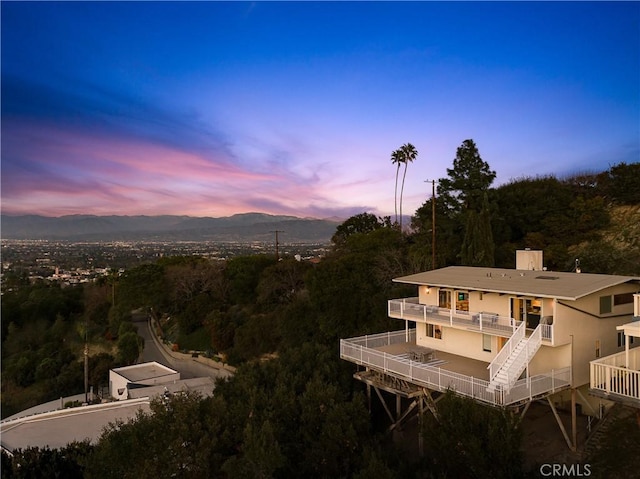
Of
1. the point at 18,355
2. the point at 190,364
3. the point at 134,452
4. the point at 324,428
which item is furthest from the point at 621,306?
the point at 18,355

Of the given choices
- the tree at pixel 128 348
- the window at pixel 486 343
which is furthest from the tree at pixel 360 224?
the window at pixel 486 343

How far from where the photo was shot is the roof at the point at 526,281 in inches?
575

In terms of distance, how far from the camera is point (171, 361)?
124ft

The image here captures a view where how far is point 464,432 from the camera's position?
37.8 feet

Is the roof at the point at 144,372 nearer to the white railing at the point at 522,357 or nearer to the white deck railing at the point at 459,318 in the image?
the white deck railing at the point at 459,318

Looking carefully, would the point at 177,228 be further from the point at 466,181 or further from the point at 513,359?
the point at 513,359

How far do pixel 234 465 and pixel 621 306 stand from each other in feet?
52.0

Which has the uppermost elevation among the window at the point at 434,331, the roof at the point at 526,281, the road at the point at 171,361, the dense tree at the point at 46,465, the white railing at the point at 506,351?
the roof at the point at 526,281

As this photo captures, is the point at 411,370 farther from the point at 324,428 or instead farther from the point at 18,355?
the point at 18,355

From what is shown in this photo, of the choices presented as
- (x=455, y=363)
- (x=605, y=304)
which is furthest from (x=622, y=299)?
(x=455, y=363)

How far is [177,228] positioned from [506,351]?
433ft

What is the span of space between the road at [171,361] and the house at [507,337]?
55.4 ft

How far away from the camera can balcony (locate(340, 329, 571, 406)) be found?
1336 centimetres

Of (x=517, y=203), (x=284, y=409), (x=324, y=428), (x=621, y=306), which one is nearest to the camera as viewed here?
(x=324, y=428)
